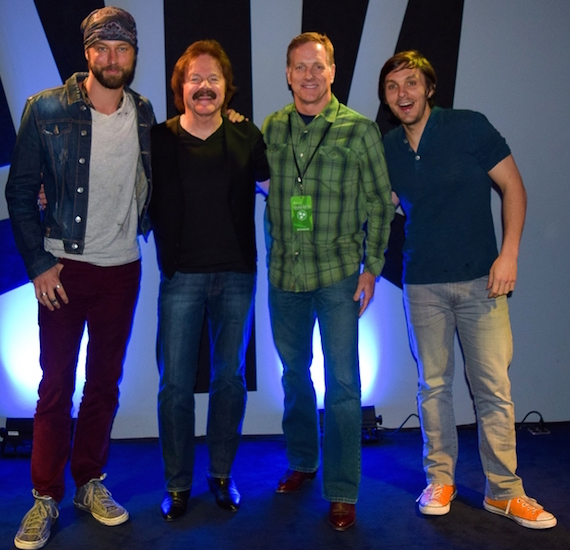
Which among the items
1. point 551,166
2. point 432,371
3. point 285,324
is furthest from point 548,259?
point 285,324

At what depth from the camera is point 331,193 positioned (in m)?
2.80

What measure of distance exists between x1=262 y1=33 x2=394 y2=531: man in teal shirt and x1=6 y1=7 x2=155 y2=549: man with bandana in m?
0.59

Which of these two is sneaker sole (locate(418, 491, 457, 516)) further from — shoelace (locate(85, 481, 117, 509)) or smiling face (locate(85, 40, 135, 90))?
smiling face (locate(85, 40, 135, 90))

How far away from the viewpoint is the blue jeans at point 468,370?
277 cm

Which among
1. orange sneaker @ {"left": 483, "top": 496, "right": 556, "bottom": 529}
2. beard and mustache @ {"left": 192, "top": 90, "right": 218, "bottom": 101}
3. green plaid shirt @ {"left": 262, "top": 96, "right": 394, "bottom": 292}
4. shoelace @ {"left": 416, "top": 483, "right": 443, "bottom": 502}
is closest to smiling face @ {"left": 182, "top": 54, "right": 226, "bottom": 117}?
beard and mustache @ {"left": 192, "top": 90, "right": 218, "bottom": 101}

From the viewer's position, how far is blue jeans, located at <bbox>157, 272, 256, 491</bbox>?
109 inches

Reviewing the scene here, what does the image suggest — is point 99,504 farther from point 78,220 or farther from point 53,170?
point 53,170

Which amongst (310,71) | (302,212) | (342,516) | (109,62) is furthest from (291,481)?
(109,62)

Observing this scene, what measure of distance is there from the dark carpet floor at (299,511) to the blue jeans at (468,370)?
0.18 m

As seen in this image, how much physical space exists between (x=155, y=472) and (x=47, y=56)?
2.18 m

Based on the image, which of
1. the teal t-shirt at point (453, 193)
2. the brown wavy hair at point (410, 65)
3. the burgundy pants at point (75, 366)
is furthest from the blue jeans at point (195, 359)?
the brown wavy hair at point (410, 65)

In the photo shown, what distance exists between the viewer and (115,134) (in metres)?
2.71

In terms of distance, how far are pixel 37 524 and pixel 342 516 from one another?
3.82 ft

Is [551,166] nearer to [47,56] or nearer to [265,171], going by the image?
[265,171]
